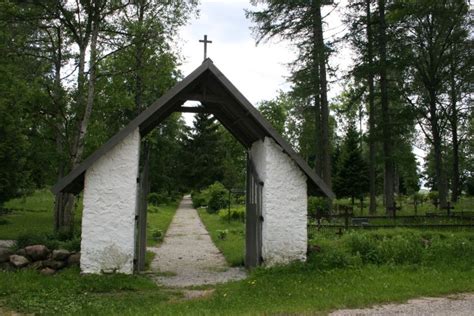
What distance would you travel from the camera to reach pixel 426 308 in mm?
7996

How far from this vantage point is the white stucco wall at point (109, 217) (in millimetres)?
10711

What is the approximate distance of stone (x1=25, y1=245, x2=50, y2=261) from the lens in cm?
1109

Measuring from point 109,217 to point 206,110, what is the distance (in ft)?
12.7

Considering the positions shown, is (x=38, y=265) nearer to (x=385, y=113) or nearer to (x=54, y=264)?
(x=54, y=264)

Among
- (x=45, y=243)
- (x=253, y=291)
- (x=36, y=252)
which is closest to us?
(x=253, y=291)

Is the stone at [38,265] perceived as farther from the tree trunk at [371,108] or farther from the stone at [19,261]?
the tree trunk at [371,108]

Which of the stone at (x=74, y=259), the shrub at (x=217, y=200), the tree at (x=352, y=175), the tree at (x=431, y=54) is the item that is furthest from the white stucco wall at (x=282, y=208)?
the tree at (x=352, y=175)

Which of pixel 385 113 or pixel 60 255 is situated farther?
pixel 385 113

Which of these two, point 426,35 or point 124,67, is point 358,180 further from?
point 124,67

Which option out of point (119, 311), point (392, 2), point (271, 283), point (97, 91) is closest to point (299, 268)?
point (271, 283)

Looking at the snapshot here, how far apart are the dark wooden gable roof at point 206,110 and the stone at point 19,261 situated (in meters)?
1.80

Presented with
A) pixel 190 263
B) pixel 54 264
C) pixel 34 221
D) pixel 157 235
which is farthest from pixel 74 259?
pixel 34 221

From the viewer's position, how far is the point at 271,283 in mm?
9977

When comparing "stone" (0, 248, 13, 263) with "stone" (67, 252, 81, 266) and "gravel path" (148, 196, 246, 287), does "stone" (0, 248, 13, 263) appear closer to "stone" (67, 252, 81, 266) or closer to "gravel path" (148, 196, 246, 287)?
"stone" (67, 252, 81, 266)
